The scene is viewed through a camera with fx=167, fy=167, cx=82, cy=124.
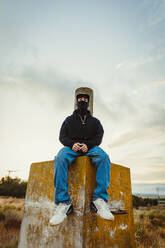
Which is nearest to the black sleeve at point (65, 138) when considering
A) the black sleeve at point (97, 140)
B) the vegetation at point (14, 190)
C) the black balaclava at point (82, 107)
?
the black sleeve at point (97, 140)

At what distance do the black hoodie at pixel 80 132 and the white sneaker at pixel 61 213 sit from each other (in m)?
0.87

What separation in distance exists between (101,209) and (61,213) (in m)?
0.49

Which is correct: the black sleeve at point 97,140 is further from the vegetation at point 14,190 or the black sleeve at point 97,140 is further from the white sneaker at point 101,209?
the vegetation at point 14,190

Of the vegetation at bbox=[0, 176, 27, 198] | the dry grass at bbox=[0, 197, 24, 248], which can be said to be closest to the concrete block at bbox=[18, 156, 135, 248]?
the dry grass at bbox=[0, 197, 24, 248]

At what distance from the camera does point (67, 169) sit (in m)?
2.32

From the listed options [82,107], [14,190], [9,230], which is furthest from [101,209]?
[14,190]

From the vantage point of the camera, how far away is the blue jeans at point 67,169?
2.16m

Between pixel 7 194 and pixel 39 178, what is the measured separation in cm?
1721

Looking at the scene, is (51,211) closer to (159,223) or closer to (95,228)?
(95,228)

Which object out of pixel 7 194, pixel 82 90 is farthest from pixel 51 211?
pixel 7 194

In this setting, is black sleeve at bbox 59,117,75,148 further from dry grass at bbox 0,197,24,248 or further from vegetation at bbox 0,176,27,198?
vegetation at bbox 0,176,27,198

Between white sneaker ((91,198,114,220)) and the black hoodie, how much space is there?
843 mm

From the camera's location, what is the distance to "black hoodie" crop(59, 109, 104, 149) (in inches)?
107

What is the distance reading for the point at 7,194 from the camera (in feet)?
56.9
